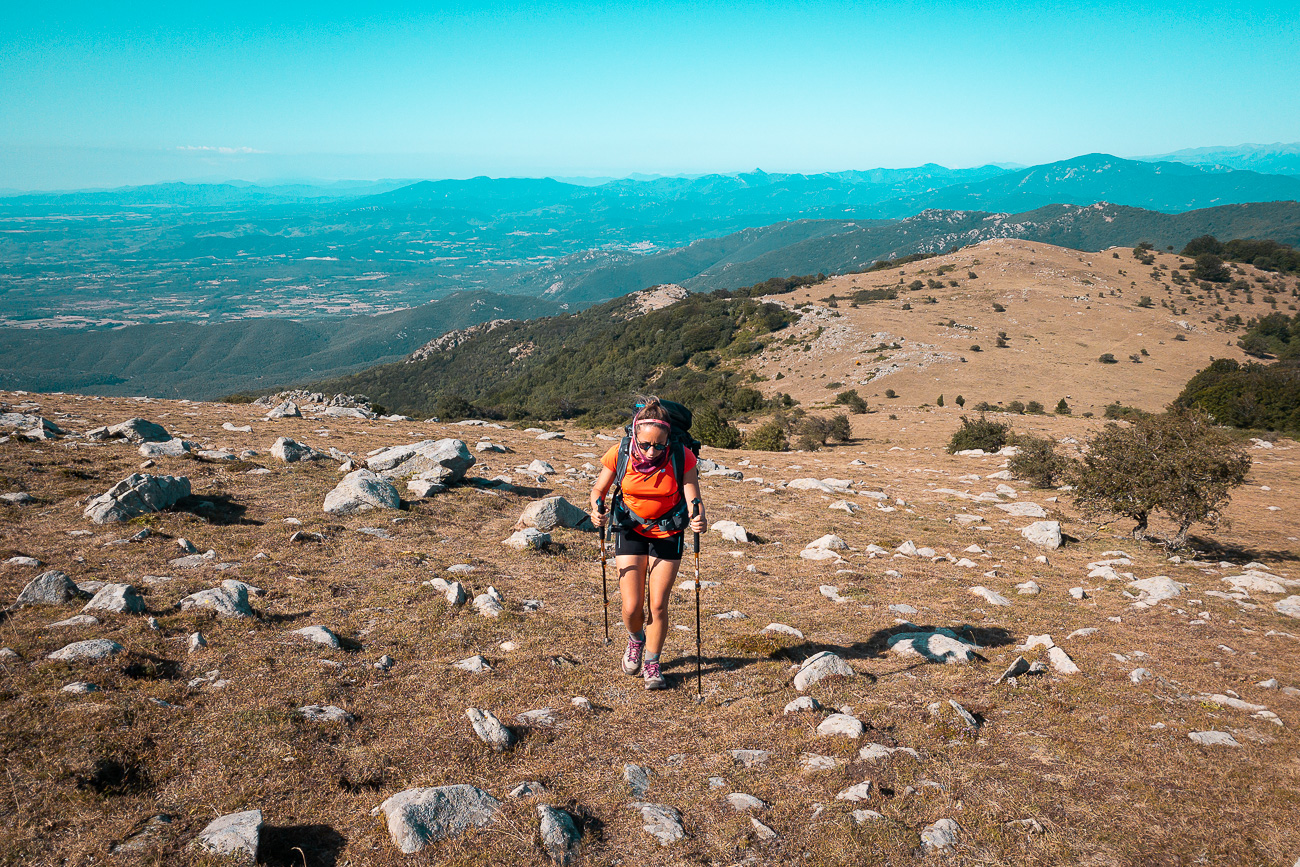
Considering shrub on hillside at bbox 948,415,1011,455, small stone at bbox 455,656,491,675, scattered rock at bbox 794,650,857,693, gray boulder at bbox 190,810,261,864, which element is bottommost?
shrub on hillside at bbox 948,415,1011,455

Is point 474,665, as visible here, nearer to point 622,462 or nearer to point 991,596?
point 622,462

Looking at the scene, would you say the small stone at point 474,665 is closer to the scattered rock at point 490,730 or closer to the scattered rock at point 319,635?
the scattered rock at point 490,730

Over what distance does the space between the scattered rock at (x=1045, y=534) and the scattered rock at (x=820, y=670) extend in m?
8.99

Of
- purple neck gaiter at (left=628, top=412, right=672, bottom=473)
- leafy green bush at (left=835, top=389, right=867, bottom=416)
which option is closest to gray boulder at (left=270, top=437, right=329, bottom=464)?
purple neck gaiter at (left=628, top=412, right=672, bottom=473)

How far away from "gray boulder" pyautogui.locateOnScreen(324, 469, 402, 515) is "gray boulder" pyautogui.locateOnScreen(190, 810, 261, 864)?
26.4ft

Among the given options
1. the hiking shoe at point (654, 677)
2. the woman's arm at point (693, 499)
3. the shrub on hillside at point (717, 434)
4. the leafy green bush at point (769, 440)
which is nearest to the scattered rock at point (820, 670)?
the hiking shoe at point (654, 677)

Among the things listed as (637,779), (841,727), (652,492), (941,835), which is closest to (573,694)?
(637,779)

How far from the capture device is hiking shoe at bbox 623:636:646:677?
698 centimetres

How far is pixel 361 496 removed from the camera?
11.9 metres

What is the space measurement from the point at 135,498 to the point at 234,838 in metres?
8.58

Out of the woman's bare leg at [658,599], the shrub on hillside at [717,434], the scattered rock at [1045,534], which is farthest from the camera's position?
the shrub on hillside at [717,434]

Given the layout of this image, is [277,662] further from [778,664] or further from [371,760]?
[778,664]

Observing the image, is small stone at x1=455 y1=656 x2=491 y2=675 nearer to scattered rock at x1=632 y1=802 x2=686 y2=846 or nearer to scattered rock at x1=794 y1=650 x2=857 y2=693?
scattered rock at x1=632 y1=802 x2=686 y2=846

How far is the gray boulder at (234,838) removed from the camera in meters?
3.92
